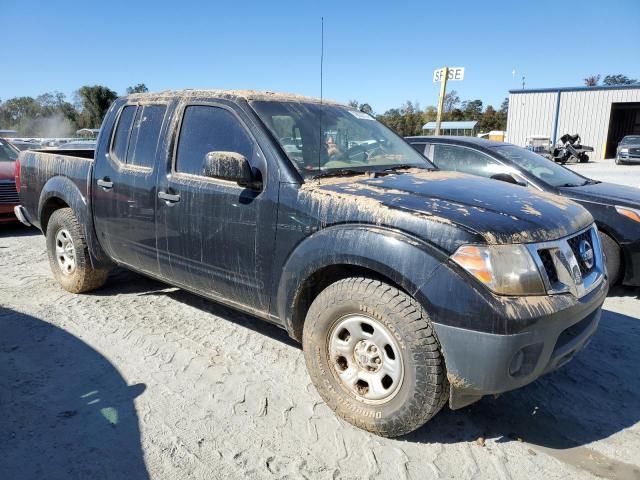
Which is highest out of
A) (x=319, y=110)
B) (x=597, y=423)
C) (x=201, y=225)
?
(x=319, y=110)

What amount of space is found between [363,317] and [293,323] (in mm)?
580

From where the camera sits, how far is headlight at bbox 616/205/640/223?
4971 mm

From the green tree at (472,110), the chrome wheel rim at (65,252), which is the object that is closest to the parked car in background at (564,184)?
the chrome wheel rim at (65,252)

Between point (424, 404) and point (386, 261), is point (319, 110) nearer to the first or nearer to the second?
point (386, 261)

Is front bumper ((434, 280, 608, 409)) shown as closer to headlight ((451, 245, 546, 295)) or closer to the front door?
headlight ((451, 245, 546, 295))

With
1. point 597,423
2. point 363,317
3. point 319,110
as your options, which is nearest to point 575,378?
point 597,423

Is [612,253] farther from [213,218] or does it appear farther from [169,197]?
[169,197]

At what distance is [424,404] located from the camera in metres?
2.54

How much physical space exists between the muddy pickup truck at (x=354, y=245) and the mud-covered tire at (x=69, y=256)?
0.58m

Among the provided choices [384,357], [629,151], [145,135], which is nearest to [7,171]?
[145,135]

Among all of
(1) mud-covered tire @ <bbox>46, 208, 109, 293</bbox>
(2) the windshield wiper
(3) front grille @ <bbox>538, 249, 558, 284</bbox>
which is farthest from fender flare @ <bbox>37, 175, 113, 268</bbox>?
(3) front grille @ <bbox>538, 249, 558, 284</bbox>

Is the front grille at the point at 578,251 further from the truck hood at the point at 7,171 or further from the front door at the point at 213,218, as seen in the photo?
the truck hood at the point at 7,171

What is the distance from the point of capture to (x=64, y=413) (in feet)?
9.64

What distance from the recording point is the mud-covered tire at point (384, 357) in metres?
2.50
